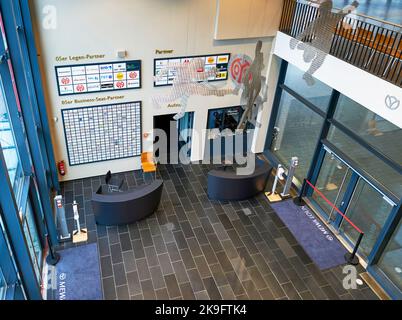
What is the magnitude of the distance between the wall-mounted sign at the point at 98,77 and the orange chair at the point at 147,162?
6.35ft

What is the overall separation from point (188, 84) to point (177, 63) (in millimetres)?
664

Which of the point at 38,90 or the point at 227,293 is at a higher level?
the point at 38,90

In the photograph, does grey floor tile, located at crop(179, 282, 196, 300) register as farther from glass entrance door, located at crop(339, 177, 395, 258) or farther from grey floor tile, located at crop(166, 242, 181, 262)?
glass entrance door, located at crop(339, 177, 395, 258)

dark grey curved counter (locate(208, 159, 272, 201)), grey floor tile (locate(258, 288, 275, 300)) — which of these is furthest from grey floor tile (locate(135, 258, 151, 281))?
dark grey curved counter (locate(208, 159, 272, 201))

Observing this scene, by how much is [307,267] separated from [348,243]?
1.31 metres

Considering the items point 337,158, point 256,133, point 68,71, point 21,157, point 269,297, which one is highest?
point 68,71

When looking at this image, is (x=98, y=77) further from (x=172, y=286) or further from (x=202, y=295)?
(x=202, y=295)

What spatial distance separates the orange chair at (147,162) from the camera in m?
9.82

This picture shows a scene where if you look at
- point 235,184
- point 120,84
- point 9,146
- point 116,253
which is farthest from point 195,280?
point 120,84

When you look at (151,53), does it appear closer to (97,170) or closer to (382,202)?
(97,170)

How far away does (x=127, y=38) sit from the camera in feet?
26.7

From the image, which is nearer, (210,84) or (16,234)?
(16,234)

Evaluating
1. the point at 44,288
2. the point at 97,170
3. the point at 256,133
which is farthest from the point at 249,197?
the point at 44,288

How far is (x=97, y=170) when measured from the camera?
9633 millimetres
